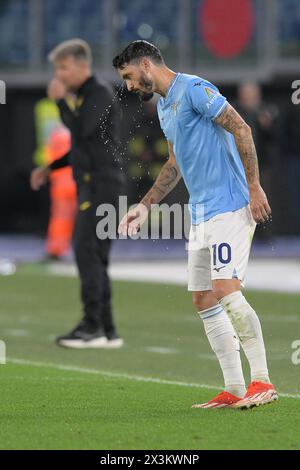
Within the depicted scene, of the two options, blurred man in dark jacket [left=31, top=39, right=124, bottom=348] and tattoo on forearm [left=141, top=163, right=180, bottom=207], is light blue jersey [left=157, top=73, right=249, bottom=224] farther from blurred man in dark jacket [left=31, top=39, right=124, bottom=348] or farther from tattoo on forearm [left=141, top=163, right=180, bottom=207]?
blurred man in dark jacket [left=31, top=39, right=124, bottom=348]

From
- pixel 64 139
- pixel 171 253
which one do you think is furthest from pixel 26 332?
pixel 171 253

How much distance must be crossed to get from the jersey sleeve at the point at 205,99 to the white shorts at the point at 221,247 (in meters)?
0.57

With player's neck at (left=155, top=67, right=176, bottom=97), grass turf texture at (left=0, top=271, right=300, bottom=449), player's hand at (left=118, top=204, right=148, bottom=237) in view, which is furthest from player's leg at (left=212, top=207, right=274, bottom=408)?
player's neck at (left=155, top=67, right=176, bottom=97)

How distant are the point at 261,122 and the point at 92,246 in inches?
478

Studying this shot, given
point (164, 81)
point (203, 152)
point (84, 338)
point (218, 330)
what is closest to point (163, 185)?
point (203, 152)

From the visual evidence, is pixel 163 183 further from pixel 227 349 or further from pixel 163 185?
pixel 227 349

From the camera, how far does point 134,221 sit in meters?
9.06

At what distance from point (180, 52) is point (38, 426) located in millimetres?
19814

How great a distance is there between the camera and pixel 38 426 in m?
8.23

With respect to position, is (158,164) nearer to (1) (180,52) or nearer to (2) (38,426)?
(1) (180,52)

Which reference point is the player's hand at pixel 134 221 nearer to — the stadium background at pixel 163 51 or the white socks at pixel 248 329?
the white socks at pixel 248 329

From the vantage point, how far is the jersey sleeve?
8625mm

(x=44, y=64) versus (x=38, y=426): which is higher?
(x=44, y=64)

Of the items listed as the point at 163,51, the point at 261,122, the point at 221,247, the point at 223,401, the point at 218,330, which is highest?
the point at 163,51
